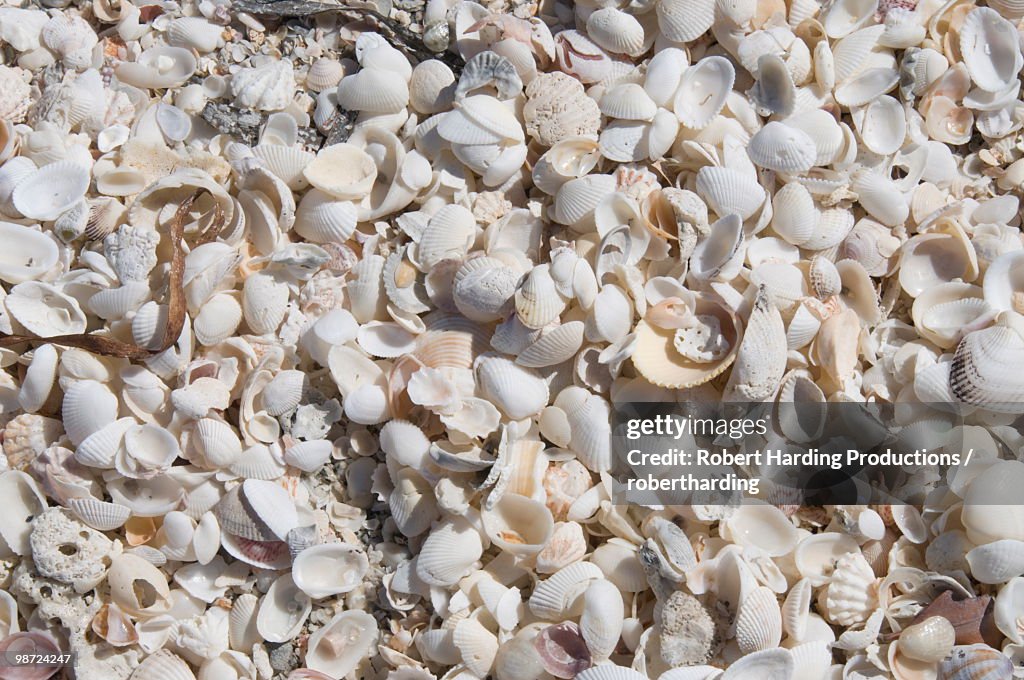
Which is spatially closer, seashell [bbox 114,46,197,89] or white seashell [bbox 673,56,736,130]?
white seashell [bbox 673,56,736,130]

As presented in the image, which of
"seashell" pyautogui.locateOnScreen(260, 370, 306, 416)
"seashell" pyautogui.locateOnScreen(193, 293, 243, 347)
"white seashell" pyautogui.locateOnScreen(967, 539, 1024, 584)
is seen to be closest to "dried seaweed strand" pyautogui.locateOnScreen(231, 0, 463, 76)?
"seashell" pyautogui.locateOnScreen(193, 293, 243, 347)

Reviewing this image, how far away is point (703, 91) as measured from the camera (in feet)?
7.15

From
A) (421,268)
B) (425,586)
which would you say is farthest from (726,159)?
(425,586)

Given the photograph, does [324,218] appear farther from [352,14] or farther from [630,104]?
[630,104]

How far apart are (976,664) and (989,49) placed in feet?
4.97

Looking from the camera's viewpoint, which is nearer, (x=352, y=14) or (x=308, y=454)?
(x=308, y=454)

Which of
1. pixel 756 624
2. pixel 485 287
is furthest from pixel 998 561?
pixel 485 287

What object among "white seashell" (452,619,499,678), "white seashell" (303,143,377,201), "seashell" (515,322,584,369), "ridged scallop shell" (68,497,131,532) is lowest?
"white seashell" (452,619,499,678)

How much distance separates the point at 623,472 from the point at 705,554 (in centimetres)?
24

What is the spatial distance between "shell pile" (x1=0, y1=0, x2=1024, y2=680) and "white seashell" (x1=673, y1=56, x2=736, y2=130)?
1 centimetres

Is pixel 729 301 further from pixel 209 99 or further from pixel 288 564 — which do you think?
pixel 209 99

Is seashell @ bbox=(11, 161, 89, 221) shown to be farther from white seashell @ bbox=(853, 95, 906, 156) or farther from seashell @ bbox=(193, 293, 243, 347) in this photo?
white seashell @ bbox=(853, 95, 906, 156)

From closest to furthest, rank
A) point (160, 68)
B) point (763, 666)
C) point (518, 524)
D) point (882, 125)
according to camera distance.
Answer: point (763, 666) → point (518, 524) → point (882, 125) → point (160, 68)

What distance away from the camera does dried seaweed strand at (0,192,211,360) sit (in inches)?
76.1
